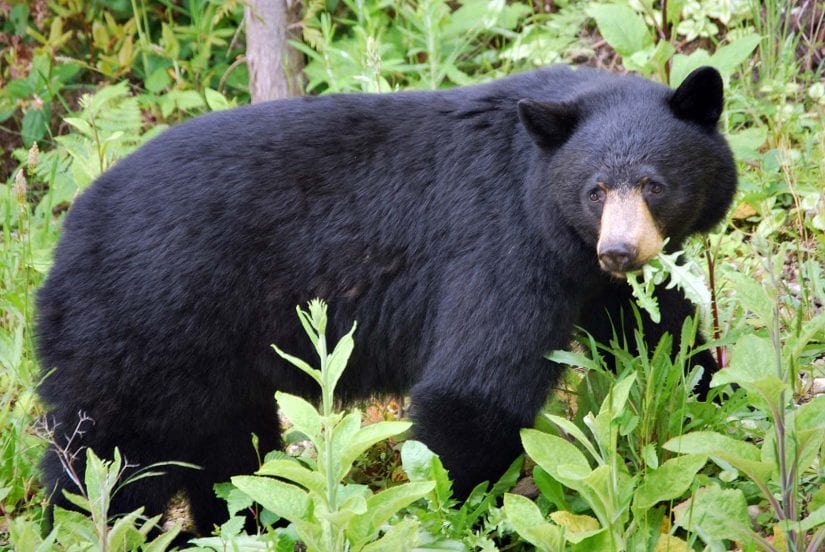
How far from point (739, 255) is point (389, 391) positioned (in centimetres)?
226

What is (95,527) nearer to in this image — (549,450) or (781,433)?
(549,450)

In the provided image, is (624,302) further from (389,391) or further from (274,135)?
(274,135)

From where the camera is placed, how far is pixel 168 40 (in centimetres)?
758

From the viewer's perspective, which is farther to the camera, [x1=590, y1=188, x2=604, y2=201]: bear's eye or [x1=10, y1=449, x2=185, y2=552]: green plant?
[x1=590, y1=188, x2=604, y2=201]: bear's eye

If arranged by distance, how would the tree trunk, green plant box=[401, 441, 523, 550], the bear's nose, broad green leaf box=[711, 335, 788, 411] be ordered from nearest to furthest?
broad green leaf box=[711, 335, 788, 411]
the bear's nose
green plant box=[401, 441, 523, 550]
the tree trunk

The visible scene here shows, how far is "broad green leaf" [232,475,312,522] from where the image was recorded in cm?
281

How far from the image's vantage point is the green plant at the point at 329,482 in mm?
2613

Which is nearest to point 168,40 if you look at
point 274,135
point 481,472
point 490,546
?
point 274,135

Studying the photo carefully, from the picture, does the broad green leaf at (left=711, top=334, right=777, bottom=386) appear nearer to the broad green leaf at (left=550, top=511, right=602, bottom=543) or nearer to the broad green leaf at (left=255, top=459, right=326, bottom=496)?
the broad green leaf at (left=550, top=511, right=602, bottom=543)

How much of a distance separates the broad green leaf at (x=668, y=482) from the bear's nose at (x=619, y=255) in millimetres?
628

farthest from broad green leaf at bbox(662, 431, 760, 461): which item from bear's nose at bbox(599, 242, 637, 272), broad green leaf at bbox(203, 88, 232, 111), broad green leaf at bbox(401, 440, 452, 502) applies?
broad green leaf at bbox(203, 88, 232, 111)

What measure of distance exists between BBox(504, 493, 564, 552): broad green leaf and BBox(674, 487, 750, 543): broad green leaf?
1.22 ft

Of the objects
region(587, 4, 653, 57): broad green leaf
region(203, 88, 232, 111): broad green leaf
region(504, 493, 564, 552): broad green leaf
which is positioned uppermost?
region(587, 4, 653, 57): broad green leaf

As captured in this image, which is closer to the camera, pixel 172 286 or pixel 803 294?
pixel 172 286
